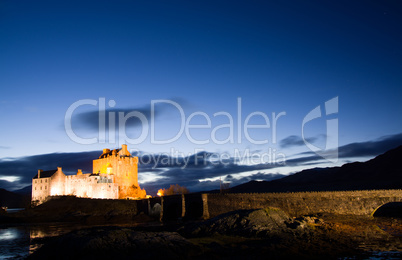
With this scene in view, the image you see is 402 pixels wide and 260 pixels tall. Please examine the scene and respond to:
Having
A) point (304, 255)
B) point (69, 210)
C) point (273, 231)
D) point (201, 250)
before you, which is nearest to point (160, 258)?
point (201, 250)

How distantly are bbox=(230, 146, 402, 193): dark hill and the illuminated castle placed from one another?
76.6 m

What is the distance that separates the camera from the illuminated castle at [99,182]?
68.4 m

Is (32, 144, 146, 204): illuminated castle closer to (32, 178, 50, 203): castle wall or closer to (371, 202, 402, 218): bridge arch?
(32, 178, 50, 203): castle wall

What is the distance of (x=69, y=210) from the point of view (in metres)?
59.5

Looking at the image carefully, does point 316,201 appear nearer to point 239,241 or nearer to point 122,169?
point 239,241

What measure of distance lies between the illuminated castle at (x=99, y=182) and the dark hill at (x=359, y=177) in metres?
76.6

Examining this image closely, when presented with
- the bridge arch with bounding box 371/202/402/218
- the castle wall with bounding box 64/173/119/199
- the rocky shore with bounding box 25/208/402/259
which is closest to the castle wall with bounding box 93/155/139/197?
the castle wall with bounding box 64/173/119/199

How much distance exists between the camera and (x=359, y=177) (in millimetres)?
131500

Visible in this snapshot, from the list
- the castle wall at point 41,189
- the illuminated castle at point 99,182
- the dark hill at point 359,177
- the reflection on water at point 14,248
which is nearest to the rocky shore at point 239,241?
the reflection on water at point 14,248

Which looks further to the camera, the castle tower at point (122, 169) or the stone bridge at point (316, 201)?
the castle tower at point (122, 169)

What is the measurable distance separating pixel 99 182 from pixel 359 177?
4176 inches

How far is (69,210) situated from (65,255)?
40955 millimetres

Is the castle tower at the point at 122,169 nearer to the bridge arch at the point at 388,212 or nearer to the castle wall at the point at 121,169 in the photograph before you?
the castle wall at the point at 121,169

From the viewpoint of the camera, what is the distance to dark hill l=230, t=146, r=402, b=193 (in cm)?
11169
